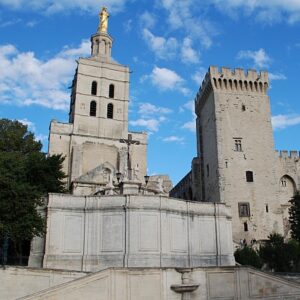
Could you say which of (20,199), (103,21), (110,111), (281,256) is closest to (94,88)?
(110,111)

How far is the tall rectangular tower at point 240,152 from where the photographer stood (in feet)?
155


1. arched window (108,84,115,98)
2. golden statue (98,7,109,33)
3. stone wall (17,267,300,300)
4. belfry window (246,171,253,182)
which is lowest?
stone wall (17,267,300,300)

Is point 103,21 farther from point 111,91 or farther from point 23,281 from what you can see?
point 23,281

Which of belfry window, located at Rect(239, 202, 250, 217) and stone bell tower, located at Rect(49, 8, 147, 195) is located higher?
stone bell tower, located at Rect(49, 8, 147, 195)

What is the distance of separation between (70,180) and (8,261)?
2208 cm

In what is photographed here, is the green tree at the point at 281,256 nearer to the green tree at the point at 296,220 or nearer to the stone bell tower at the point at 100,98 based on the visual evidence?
the green tree at the point at 296,220

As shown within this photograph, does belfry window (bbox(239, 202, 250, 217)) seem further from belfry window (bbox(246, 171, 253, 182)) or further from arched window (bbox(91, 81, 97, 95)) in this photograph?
arched window (bbox(91, 81, 97, 95))

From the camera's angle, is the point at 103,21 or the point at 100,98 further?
the point at 103,21

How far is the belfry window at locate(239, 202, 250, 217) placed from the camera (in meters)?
46.9

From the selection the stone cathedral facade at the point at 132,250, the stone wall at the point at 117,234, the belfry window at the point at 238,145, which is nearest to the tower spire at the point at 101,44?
the stone cathedral facade at the point at 132,250

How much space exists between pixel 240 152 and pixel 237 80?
980 cm

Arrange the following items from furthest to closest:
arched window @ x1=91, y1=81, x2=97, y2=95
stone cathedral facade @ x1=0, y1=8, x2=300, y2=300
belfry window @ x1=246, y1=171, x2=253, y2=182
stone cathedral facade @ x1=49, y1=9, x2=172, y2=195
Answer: arched window @ x1=91, y1=81, x2=97, y2=95 → stone cathedral facade @ x1=49, y1=9, x2=172, y2=195 → belfry window @ x1=246, y1=171, x2=253, y2=182 → stone cathedral facade @ x1=0, y1=8, x2=300, y2=300

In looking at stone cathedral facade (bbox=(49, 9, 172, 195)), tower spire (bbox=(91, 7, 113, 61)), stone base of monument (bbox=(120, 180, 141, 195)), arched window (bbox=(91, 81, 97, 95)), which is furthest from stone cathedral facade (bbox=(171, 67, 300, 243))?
stone base of monument (bbox=(120, 180, 141, 195))

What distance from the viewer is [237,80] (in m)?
53.0
